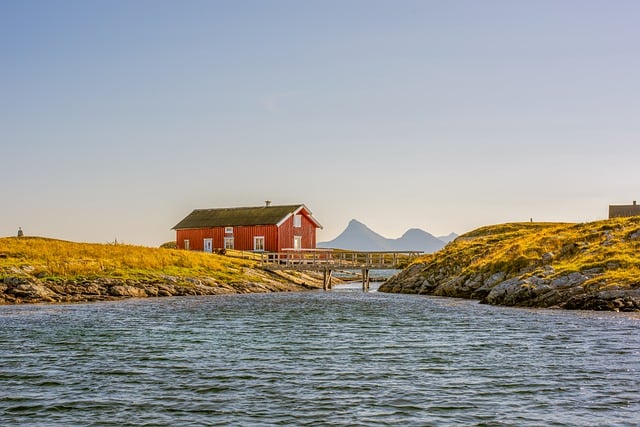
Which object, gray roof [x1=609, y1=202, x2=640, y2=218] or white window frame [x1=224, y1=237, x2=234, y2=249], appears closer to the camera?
gray roof [x1=609, y1=202, x2=640, y2=218]

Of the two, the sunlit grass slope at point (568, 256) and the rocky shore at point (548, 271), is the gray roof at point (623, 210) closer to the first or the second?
the rocky shore at point (548, 271)

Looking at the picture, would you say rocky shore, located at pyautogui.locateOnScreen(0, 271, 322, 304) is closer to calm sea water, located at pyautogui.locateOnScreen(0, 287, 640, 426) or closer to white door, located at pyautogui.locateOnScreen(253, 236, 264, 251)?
calm sea water, located at pyautogui.locateOnScreen(0, 287, 640, 426)

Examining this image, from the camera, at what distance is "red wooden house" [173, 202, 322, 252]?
274ft

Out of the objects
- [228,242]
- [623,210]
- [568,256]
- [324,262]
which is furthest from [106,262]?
[623,210]

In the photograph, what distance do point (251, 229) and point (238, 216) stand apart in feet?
12.4

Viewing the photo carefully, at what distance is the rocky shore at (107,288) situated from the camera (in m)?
46.9

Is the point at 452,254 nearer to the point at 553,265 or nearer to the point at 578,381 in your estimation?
the point at 553,265

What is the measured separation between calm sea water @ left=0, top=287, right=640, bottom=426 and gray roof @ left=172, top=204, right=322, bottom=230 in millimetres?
48196

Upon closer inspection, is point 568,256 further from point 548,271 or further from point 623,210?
point 623,210

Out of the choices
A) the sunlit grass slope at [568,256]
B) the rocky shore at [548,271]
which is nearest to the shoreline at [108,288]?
the rocky shore at [548,271]

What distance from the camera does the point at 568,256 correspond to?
47406 millimetres

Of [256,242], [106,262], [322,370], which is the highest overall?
[256,242]

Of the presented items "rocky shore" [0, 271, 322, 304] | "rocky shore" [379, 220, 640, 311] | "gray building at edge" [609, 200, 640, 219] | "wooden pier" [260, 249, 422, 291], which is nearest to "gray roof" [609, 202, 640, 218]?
"gray building at edge" [609, 200, 640, 219]

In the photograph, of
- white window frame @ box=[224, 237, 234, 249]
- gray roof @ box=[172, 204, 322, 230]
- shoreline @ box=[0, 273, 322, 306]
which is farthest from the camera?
white window frame @ box=[224, 237, 234, 249]
